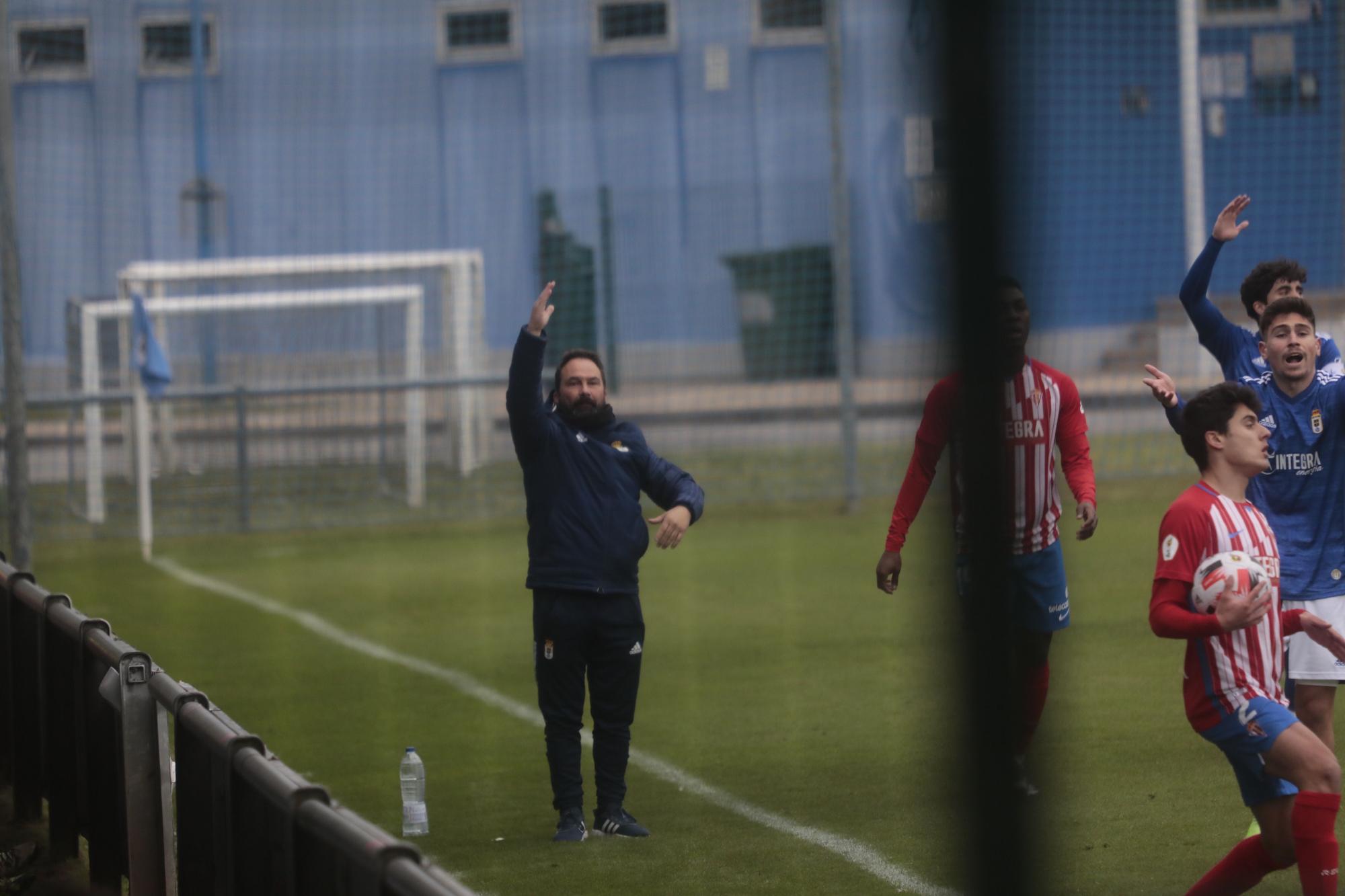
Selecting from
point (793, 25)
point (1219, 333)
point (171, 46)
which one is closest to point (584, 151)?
point (793, 25)

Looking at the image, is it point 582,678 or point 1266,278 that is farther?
point 582,678

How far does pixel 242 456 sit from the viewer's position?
14.6 meters

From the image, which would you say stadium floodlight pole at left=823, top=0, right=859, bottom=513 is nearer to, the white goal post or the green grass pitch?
the green grass pitch

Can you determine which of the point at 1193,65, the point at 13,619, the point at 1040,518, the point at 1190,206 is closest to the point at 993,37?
the point at 1040,518

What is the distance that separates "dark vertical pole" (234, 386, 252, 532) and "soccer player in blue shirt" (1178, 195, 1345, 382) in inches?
400

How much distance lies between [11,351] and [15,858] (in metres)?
5.31

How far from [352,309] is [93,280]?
2.57 metres

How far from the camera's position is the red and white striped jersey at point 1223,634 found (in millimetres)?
3941

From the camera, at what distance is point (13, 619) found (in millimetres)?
5777

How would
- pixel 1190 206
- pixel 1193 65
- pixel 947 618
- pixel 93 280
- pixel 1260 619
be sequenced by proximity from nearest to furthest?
pixel 947 618
pixel 1260 619
pixel 1193 65
pixel 1190 206
pixel 93 280

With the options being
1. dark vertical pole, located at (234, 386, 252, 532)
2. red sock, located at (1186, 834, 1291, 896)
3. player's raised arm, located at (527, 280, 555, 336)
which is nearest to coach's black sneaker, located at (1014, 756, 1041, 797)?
red sock, located at (1186, 834, 1291, 896)

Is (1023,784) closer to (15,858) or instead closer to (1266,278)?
(1266,278)

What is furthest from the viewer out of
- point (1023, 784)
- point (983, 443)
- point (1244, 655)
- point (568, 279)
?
point (568, 279)

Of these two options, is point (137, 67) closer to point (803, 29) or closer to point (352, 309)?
point (352, 309)
